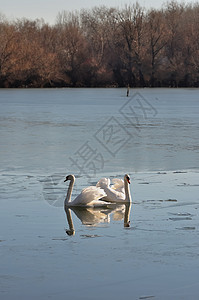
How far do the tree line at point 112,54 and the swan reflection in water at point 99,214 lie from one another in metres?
53.6

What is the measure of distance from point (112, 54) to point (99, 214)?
59690mm

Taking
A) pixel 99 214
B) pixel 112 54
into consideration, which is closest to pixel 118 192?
pixel 99 214

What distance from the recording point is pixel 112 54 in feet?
216

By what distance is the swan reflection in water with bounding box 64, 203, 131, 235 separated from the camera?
682 cm

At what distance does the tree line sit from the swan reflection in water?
53599 mm

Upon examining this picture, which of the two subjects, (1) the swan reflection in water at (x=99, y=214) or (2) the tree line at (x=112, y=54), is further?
(2) the tree line at (x=112, y=54)

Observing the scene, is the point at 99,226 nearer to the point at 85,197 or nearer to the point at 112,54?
the point at 85,197

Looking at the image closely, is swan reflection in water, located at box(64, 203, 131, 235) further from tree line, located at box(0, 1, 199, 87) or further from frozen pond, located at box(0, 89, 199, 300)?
tree line, located at box(0, 1, 199, 87)

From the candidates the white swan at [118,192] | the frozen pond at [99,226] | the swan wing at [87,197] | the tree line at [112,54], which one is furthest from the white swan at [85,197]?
the tree line at [112,54]

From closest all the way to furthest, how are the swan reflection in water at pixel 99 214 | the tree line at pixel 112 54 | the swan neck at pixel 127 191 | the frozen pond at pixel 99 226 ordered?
the frozen pond at pixel 99 226, the swan reflection in water at pixel 99 214, the swan neck at pixel 127 191, the tree line at pixel 112 54

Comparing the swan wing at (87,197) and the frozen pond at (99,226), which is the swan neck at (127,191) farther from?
the swan wing at (87,197)

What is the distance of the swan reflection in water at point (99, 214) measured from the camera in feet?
22.4

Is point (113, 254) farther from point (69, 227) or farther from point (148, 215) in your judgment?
point (148, 215)

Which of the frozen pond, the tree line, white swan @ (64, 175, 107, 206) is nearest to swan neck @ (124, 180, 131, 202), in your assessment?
the frozen pond
